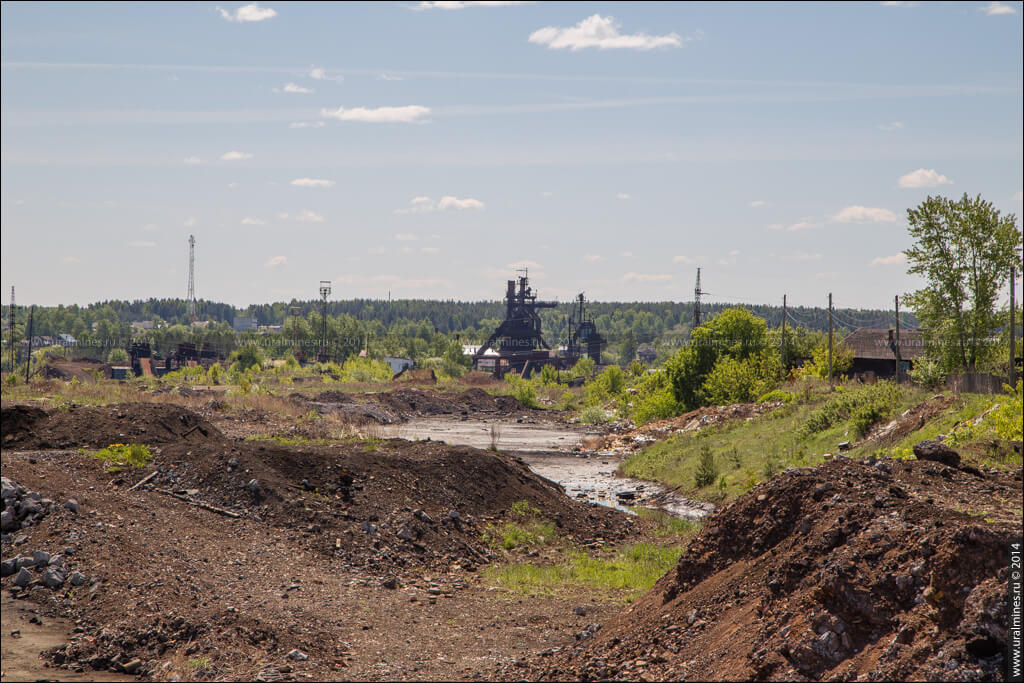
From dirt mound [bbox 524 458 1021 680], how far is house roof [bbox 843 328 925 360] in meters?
46.0

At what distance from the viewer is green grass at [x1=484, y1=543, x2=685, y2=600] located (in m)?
17.1

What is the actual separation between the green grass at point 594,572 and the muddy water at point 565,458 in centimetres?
772

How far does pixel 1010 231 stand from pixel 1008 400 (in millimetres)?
17658

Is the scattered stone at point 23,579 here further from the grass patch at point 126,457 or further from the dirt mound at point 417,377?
the dirt mound at point 417,377

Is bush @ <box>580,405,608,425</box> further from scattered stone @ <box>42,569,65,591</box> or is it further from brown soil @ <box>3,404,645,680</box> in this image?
scattered stone @ <box>42,569,65,591</box>

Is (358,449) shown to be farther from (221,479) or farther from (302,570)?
(302,570)

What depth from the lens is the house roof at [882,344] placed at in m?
55.5

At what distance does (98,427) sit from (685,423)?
99.1ft

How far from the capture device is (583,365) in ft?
372

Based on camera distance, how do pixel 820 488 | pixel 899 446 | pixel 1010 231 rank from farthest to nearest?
pixel 1010 231 → pixel 899 446 → pixel 820 488

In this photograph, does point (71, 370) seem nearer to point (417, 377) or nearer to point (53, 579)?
point (417, 377)

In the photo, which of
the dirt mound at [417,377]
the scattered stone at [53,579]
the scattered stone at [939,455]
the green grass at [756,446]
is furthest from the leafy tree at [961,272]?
the dirt mound at [417,377]

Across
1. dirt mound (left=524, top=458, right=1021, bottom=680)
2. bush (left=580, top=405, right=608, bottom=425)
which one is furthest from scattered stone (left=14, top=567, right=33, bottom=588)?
bush (left=580, top=405, right=608, bottom=425)

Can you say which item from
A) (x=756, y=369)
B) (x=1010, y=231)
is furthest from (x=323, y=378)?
(x=1010, y=231)
